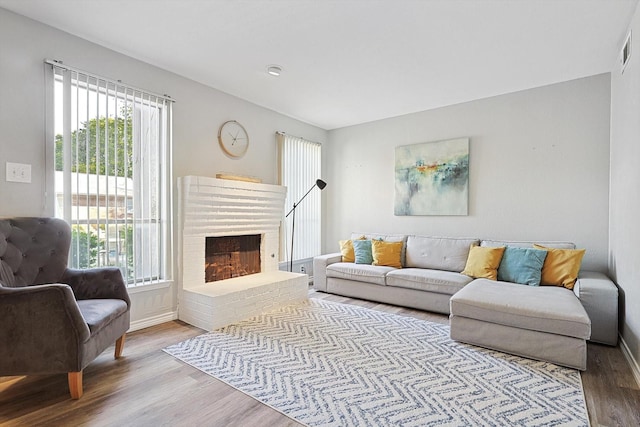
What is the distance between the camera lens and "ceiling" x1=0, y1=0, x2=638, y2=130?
2.30 m

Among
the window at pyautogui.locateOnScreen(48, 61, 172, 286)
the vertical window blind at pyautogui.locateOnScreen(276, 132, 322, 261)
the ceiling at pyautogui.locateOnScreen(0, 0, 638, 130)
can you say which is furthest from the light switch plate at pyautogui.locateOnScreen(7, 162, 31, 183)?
the vertical window blind at pyautogui.locateOnScreen(276, 132, 322, 261)

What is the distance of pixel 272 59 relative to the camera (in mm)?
3072

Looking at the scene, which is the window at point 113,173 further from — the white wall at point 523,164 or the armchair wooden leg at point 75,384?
the white wall at point 523,164

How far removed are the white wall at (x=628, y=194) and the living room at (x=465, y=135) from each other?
2 centimetres

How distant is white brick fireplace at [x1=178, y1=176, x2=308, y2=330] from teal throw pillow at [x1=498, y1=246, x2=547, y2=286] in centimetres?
224

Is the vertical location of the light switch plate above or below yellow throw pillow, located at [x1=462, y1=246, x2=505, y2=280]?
above

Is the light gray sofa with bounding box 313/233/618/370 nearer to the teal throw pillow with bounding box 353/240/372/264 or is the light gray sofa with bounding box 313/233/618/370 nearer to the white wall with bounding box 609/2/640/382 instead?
the white wall with bounding box 609/2/640/382

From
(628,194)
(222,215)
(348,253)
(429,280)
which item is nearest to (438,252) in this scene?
(429,280)

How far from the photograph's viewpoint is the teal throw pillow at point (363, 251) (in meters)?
4.42

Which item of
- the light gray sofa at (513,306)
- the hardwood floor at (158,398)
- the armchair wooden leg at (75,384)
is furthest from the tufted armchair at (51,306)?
the light gray sofa at (513,306)

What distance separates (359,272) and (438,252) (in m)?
1.04

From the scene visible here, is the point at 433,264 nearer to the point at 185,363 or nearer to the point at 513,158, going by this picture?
the point at 513,158

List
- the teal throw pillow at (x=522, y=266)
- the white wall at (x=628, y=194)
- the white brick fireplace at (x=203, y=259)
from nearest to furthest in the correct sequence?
the white wall at (x=628, y=194)
the white brick fireplace at (x=203, y=259)
the teal throw pillow at (x=522, y=266)

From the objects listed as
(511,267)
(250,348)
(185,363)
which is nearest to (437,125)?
(511,267)
